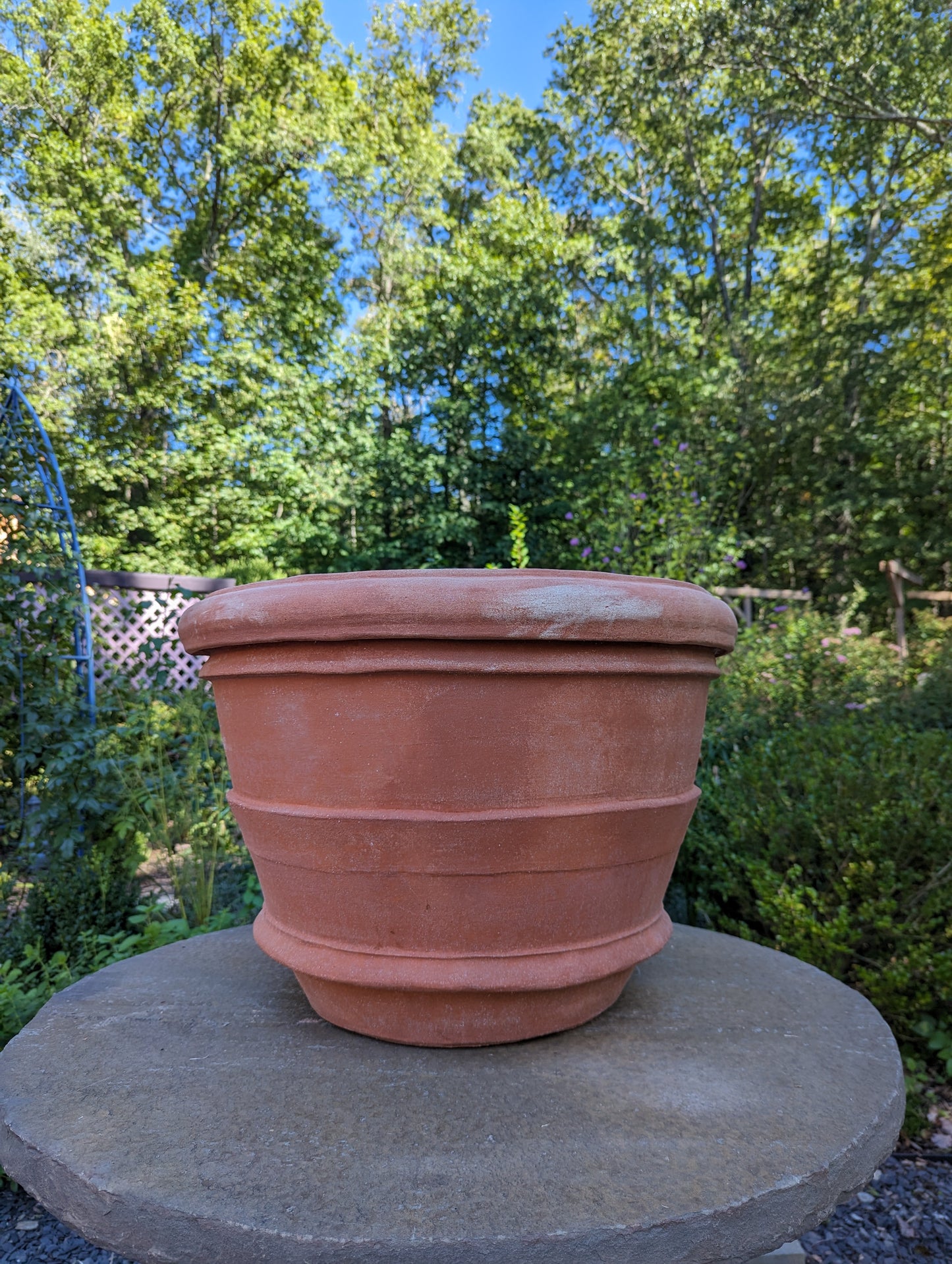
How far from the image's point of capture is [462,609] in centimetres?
83

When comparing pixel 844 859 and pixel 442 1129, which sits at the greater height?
pixel 442 1129

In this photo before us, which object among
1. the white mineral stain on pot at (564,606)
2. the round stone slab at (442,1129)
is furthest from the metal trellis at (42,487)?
the white mineral stain on pot at (564,606)

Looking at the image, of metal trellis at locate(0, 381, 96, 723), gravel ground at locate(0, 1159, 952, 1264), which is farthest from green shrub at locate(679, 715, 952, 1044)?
metal trellis at locate(0, 381, 96, 723)

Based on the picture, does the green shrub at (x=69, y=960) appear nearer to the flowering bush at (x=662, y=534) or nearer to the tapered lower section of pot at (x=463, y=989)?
the tapered lower section of pot at (x=463, y=989)

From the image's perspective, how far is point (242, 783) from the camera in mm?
1032

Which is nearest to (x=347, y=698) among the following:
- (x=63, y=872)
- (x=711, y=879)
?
(x=711, y=879)

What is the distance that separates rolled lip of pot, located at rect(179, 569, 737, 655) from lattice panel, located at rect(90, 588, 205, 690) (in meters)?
2.46

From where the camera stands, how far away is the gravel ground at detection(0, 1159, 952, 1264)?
146 cm

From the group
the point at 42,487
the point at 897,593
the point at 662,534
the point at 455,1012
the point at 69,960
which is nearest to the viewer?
the point at 455,1012

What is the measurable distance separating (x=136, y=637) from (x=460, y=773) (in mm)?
4569

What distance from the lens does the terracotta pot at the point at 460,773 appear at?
864 millimetres

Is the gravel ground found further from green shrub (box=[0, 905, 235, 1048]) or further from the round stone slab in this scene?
the round stone slab

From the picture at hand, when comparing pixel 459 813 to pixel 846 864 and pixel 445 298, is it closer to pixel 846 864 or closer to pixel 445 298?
pixel 846 864

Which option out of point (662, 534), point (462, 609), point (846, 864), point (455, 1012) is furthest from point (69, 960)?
point (662, 534)
